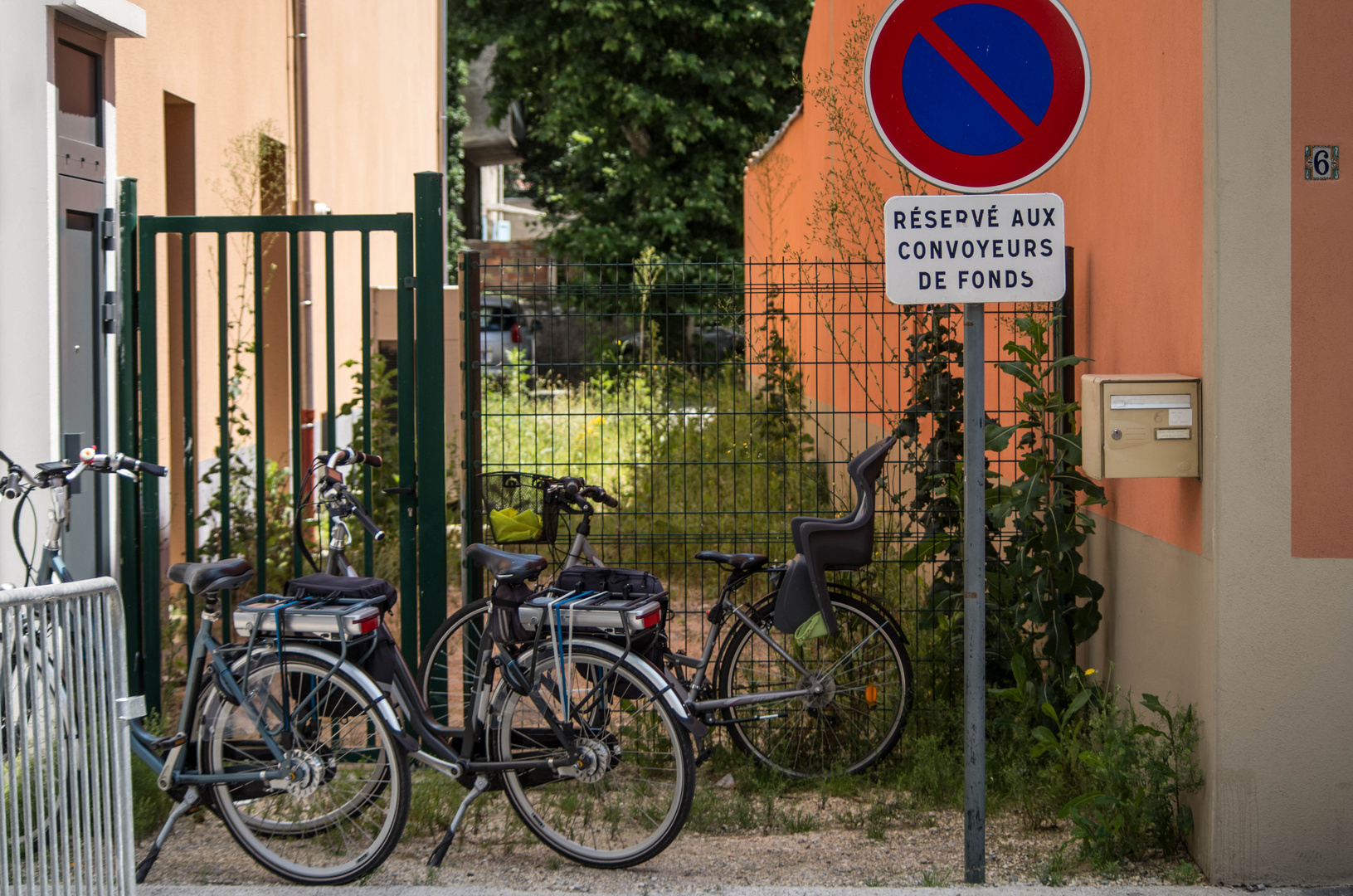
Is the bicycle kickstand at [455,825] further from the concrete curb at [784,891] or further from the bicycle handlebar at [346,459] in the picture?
the bicycle handlebar at [346,459]

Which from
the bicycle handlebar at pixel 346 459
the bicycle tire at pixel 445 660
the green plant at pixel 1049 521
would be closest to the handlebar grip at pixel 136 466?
the bicycle handlebar at pixel 346 459

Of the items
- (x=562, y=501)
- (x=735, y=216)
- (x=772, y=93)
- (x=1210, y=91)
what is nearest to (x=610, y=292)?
(x=562, y=501)

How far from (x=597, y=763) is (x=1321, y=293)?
8.38ft

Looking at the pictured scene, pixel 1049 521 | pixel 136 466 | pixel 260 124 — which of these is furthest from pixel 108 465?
pixel 260 124

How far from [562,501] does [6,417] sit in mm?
2109

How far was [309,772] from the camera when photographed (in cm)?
352

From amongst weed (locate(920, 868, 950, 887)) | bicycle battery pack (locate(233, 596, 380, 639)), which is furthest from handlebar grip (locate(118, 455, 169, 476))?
weed (locate(920, 868, 950, 887))

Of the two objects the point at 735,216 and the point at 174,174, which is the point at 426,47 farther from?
the point at 174,174

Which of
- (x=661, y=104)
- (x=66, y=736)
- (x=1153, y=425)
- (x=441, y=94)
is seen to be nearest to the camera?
(x=66, y=736)

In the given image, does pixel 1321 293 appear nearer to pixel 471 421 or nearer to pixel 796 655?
pixel 796 655

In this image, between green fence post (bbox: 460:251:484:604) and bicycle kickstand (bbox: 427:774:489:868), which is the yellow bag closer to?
green fence post (bbox: 460:251:484:604)

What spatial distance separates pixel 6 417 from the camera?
4.35 meters

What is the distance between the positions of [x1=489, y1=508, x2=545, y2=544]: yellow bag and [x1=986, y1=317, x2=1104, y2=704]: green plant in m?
1.70

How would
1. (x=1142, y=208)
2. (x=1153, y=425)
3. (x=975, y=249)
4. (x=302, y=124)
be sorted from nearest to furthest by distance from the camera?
(x=975, y=249) → (x=1153, y=425) → (x=1142, y=208) → (x=302, y=124)
